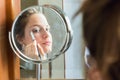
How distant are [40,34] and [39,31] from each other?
0.01 metres

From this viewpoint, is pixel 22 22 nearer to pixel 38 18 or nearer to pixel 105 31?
pixel 38 18

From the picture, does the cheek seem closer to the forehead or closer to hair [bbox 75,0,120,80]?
the forehead

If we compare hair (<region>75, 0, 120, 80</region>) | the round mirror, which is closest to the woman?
the round mirror

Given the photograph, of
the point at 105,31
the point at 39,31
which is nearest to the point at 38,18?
the point at 39,31

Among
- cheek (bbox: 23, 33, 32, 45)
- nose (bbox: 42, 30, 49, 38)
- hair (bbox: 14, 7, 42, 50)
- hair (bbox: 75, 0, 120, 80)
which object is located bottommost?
hair (bbox: 75, 0, 120, 80)

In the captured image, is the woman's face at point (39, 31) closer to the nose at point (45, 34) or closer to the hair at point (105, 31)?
the nose at point (45, 34)

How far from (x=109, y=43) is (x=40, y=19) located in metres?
0.66

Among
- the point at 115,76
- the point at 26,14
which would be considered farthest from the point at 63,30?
the point at 115,76

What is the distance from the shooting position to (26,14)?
100cm

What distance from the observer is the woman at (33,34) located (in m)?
1.00

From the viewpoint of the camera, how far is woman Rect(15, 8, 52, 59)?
39.3 inches

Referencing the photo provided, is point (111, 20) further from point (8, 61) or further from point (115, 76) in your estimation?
point (8, 61)

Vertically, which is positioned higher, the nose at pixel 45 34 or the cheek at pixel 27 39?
the nose at pixel 45 34

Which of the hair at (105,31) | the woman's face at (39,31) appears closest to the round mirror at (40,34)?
the woman's face at (39,31)
